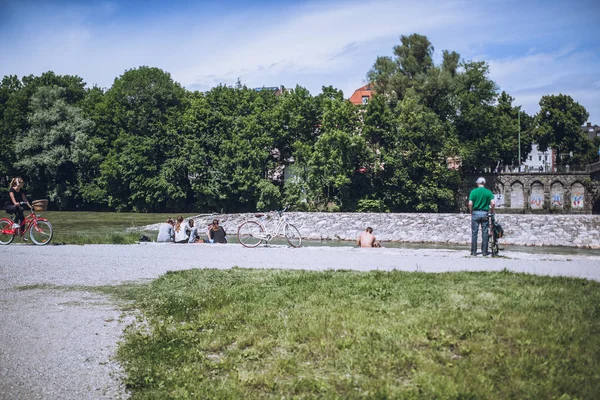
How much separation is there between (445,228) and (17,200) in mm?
31419

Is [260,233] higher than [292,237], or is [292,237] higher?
[260,233]

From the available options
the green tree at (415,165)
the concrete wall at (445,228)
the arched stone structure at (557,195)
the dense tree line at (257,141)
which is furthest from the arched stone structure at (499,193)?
the concrete wall at (445,228)

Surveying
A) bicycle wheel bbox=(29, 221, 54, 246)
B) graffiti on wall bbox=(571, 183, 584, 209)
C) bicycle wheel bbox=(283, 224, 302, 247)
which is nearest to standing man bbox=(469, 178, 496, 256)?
bicycle wheel bbox=(283, 224, 302, 247)

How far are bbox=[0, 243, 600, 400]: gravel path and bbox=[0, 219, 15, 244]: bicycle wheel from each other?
5.80 feet

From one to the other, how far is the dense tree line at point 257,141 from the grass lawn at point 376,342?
46.4 meters

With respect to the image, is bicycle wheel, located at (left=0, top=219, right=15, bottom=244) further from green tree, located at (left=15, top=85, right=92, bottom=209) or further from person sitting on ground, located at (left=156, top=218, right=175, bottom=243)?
green tree, located at (left=15, top=85, right=92, bottom=209)

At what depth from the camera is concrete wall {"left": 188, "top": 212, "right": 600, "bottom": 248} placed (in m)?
39.0

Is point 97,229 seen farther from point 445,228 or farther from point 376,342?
point 376,342

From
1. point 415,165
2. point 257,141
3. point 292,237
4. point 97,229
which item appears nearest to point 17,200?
point 292,237

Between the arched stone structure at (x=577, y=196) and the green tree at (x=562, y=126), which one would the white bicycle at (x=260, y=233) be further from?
the green tree at (x=562, y=126)

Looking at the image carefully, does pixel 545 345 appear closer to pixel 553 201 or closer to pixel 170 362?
pixel 170 362

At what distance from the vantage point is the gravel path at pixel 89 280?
244 inches

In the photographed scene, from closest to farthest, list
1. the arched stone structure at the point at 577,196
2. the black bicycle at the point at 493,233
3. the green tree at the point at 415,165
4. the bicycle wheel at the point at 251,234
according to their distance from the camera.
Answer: the black bicycle at the point at 493,233, the bicycle wheel at the point at 251,234, the green tree at the point at 415,165, the arched stone structure at the point at 577,196

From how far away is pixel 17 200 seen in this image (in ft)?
61.1
